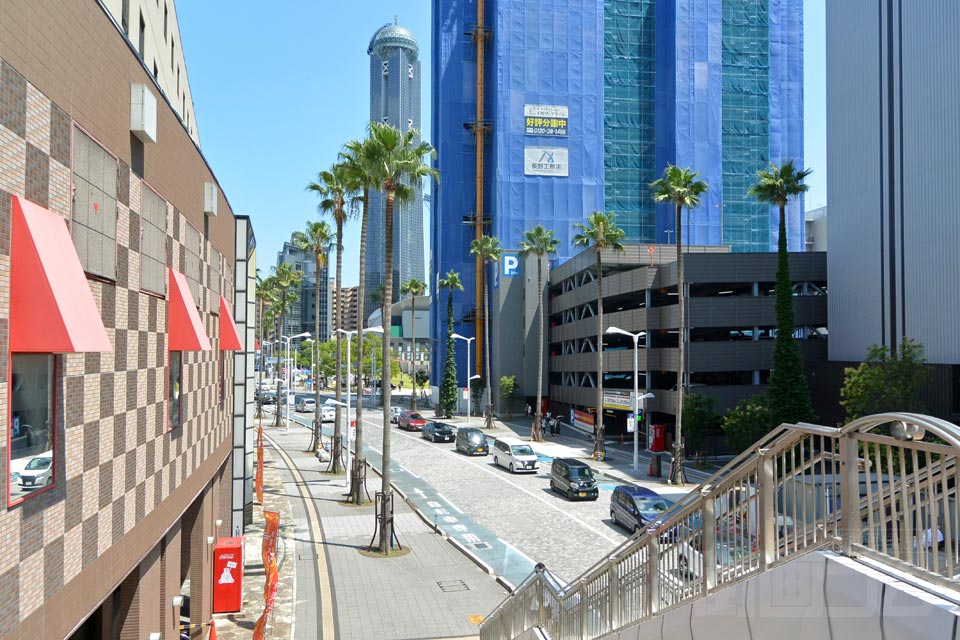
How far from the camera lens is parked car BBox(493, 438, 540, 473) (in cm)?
3972

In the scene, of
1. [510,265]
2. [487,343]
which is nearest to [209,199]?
[487,343]

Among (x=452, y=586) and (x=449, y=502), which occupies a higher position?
(x=452, y=586)


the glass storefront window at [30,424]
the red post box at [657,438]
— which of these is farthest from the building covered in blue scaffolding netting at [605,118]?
the glass storefront window at [30,424]

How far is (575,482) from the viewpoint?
106ft

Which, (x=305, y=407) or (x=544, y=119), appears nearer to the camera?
(x=544, y=119)

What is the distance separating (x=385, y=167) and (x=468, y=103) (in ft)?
206

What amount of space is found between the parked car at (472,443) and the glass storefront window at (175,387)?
35.2 metres

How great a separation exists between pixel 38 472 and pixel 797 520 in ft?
21.2

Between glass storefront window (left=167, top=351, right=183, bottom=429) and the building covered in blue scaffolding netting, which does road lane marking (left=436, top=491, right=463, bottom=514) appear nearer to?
glass storefront window (left=167, top=351, right=183, bottom=429)

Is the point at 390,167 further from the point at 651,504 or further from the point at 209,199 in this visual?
the point at 651,504

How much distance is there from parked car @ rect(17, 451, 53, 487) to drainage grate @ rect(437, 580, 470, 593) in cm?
1477

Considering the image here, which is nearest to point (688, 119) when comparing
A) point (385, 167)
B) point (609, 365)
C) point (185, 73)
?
point (609, 365)

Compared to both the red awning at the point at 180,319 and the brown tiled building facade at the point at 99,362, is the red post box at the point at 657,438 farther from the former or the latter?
the red awning at the point at 180,319

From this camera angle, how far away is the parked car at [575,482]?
32250 mm
